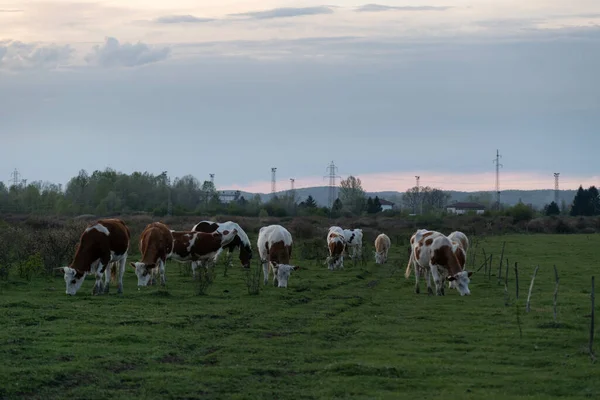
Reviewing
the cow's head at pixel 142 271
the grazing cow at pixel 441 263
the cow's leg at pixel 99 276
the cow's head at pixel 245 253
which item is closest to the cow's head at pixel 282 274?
the cow's head at pixel 142 271

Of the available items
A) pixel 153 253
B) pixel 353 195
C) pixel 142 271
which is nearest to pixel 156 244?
pixel 153 253

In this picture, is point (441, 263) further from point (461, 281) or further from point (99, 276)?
point (99, 276)

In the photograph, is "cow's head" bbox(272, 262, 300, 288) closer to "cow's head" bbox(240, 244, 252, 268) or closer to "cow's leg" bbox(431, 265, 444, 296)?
"cow's leg" bbox(431, 265, 444, 296)

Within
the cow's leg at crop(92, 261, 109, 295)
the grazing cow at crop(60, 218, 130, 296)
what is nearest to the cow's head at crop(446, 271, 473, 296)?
the grazing cow at crop(60, 218, 130, 296)

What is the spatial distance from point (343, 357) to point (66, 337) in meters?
5.46

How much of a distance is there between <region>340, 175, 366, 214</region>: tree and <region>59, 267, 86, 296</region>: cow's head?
114 metres

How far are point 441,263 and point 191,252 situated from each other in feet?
29.8

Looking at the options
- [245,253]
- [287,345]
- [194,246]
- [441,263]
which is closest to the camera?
[287,345]

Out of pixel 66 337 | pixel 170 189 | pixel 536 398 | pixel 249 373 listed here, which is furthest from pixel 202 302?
pixel 170 189

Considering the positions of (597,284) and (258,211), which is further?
(258,211)

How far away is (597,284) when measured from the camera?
32625 mm

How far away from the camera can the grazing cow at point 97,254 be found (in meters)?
23.9

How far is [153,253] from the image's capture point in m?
27.4

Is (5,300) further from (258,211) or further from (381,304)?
(258,211)
